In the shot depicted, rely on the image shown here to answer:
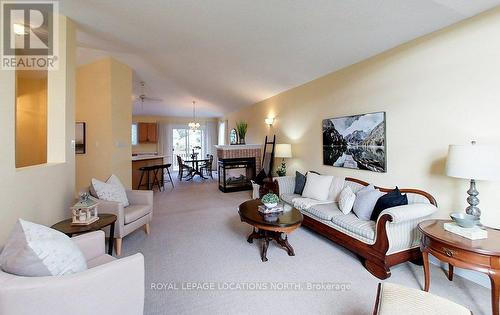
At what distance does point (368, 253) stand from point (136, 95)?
24.3ft

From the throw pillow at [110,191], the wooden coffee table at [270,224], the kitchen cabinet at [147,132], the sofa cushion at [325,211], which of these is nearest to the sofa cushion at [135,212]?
the throw pillow at [110,191]

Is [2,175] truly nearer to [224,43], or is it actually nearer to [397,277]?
[224,43]

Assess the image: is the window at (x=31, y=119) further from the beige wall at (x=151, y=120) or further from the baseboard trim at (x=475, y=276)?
the baseboard trim at (x=475, y=276)

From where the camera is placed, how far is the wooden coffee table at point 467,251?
163 centimetres

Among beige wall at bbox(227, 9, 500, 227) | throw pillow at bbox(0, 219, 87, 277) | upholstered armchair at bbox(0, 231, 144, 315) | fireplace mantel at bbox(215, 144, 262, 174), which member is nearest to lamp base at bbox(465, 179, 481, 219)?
beige wall at bbox(227, 9, 500, 227)

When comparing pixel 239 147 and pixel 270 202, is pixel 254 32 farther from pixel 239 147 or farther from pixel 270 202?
pixel 239 147

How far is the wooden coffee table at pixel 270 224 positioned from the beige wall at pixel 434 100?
1.46m

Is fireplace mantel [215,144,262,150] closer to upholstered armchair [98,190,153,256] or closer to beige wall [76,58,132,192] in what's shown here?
beige wall [76,58,132,192]

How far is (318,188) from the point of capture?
11.8 ft

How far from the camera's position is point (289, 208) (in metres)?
3.01

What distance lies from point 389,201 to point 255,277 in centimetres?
170

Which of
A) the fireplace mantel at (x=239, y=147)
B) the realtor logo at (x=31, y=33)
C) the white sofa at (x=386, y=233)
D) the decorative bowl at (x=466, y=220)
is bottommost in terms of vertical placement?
the white sofa at (x=386, y=233)

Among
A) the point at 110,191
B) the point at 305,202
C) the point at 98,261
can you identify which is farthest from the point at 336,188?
the point at 110,191

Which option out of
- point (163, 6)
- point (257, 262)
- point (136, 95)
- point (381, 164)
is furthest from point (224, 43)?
point (136, 95)
